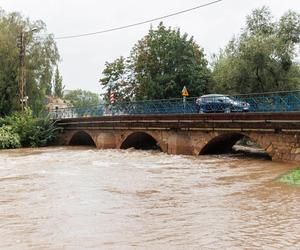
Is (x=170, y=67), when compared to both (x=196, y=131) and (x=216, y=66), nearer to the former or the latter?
(x=216, y=66)

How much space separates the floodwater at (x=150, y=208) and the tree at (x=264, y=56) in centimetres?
1512

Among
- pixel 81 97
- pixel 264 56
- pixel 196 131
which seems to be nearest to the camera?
pixel 196 131

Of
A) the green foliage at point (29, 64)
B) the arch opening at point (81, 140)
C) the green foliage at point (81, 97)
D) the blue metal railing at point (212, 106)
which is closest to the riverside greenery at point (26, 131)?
the arch opening at point (81, 140)

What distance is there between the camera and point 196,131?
83.8 ft

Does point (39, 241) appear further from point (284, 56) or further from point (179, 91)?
point (179, 91)

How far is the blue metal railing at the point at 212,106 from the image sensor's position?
2083 centimetres

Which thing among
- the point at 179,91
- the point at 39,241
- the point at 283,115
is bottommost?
the point at 39,241

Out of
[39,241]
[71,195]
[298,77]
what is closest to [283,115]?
[71,195]

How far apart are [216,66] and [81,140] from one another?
14.7m

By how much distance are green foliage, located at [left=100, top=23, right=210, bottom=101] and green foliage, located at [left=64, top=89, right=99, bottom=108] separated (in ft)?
187

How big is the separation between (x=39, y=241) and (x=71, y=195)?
4874 millimetres

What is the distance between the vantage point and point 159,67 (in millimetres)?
42156

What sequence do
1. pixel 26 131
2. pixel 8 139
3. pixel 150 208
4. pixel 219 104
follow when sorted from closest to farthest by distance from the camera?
pixel 150 208, pixel 219 104, pixel 8 139, pixel 26 131

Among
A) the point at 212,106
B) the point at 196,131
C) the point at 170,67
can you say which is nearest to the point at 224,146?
the point at 212,106
